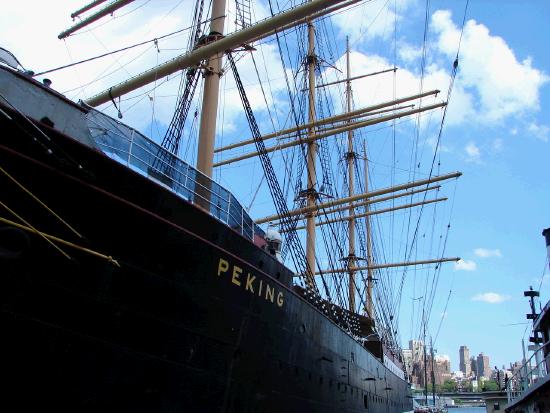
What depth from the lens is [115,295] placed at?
610cm

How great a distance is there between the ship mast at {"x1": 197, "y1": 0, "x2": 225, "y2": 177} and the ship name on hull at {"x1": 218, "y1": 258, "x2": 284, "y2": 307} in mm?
3529

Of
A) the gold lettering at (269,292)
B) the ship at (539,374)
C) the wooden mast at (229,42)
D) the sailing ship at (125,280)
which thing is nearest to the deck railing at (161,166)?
→ the sailing ship at (125,280)

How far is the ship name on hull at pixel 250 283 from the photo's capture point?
25.0ft

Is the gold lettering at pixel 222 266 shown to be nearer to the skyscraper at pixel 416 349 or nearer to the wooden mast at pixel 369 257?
the wooden mast at pixel 369 257

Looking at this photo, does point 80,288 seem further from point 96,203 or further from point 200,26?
point 200,26

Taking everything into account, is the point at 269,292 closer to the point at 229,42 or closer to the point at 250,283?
the point at 250,283

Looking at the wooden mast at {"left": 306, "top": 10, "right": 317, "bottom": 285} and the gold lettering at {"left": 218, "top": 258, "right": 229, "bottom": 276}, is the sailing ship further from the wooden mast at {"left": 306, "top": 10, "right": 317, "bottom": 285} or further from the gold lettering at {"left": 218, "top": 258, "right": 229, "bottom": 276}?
the wooden mast at {"left": 306, "top": 10, "right": 317, "bottom": 285}

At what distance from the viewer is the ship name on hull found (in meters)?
7.61

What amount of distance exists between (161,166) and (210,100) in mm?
5093

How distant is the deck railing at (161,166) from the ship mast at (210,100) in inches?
106

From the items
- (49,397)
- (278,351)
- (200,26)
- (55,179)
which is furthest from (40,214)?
(200,26)

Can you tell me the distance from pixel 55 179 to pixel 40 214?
1.45ft

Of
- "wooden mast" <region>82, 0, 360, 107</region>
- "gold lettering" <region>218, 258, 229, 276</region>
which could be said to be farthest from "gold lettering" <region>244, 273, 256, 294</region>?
"wooden mast" <region>82, 0, 360, 107</region>

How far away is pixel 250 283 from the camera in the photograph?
8172 mm
